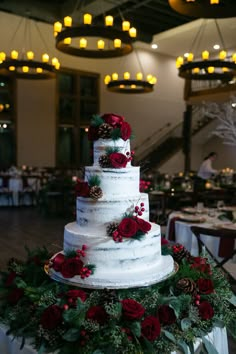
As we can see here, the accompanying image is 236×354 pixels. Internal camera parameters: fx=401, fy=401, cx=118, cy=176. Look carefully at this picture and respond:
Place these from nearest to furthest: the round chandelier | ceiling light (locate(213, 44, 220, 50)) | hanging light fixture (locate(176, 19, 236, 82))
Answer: the round chandelier
hanging light fixture (locate(176, 19, 236, 82))
ceiling light (locate(213, 44, 220, 50))

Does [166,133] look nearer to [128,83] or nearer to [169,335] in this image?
[128,83]

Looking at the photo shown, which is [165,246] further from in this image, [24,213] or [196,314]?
[24,213]

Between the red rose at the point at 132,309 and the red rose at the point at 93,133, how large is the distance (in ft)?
2.91

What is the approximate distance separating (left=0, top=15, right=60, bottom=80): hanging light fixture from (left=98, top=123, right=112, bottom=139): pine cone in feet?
26.4

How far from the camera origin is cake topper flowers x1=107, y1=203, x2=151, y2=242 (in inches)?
77.0

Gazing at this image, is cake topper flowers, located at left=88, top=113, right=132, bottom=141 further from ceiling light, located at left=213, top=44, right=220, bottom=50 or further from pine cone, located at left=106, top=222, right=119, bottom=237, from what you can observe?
ceiling light, located at left=213, top=44, right=220, bottom=50

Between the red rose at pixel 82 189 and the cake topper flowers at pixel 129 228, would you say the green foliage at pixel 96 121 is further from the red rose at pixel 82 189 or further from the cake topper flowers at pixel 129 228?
the cake topper flowers at pixel 129 228

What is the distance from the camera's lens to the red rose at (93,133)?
2205 mm

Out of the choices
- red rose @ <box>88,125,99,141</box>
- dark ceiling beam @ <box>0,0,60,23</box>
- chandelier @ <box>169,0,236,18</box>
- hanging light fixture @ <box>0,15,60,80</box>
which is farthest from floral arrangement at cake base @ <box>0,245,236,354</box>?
dark ceiling beam @ <box>0,0,60,23</box>

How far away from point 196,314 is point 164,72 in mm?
15890

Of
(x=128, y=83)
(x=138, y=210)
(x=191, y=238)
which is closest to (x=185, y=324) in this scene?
(x=138, y=210)

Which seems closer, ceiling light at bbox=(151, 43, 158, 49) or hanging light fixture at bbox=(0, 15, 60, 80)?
hanging light fixture at bbox=(0, 15, 60, 80)

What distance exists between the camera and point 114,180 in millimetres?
2117

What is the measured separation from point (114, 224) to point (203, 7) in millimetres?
3969
